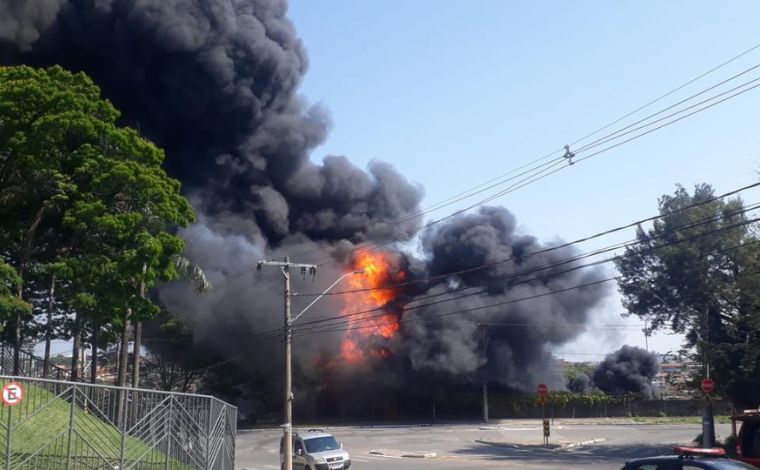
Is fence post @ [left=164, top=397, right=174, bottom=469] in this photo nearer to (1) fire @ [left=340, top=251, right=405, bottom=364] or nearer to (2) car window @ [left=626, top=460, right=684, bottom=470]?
(2) car window @ [left=626, top=460, right=684, bottom=470]

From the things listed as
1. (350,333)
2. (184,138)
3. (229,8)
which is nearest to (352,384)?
(350,333)

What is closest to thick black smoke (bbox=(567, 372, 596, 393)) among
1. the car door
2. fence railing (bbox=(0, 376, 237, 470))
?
the car door

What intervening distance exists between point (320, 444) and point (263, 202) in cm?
2807

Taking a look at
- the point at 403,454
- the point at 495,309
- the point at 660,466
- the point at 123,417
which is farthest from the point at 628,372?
the point at 123,417

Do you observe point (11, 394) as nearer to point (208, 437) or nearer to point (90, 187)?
point (208, 437)

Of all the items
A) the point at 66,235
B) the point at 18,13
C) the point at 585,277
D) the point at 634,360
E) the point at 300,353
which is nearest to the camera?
the point at 66,235

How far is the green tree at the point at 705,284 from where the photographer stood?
3138 centimetres

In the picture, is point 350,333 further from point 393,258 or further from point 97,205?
point 97,205

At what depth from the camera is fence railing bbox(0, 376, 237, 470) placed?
34.1ft

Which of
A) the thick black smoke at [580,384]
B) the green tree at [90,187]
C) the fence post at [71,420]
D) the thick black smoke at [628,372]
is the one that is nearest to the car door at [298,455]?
the green tree at [90,187]

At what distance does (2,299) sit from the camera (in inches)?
845

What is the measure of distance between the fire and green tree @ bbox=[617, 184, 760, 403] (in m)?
16.7

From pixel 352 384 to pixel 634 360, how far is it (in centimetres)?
3126

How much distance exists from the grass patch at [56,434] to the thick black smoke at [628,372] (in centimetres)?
6828
